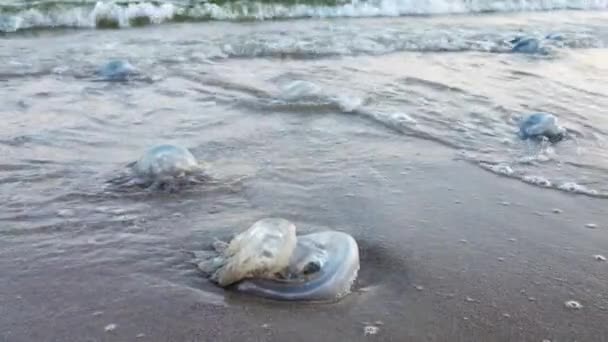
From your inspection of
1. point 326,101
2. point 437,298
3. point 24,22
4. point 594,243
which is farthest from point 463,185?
point 24,22

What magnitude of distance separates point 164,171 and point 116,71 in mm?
2782

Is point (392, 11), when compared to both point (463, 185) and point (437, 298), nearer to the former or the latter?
point (463, 185)

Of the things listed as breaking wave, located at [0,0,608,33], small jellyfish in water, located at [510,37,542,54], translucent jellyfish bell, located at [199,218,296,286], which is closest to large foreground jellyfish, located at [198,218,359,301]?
translucent jellyfish bell, located at [199,218,296,286]

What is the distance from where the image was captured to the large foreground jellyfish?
8.09ft

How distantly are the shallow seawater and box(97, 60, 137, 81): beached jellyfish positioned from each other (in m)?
0.11

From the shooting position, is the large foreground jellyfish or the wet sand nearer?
the wet sand

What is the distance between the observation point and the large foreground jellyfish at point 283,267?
2467 millimetres

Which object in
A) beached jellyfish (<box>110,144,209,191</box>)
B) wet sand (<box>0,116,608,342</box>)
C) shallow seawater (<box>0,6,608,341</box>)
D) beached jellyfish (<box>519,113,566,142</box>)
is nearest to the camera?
wet sand (<box>0,116,608,342</box>)

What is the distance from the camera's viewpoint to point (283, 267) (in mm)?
2506

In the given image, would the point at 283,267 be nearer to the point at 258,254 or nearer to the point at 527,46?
the point at 258,254

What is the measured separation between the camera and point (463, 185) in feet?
12.0

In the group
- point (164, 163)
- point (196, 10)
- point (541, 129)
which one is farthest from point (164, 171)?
point (196, 10)

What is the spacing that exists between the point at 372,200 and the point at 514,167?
1071mm

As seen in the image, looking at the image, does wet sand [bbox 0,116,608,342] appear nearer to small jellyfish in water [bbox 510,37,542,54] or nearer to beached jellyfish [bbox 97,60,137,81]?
beached jellyfish [bbox 97,60,137,81]
